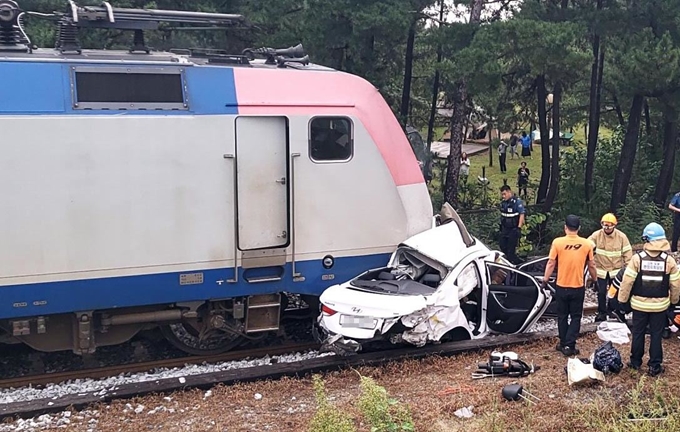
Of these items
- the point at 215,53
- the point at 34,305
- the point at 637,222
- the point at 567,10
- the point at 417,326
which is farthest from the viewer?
the point at 637,222

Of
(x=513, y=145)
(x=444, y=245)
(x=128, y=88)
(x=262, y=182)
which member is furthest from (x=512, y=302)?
(x=513, y=145)

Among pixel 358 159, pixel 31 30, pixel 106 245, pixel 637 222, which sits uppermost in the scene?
pixel 31 30

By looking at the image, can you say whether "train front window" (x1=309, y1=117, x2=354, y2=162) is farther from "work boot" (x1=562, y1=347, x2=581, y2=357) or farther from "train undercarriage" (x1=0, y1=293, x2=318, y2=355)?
"work boot" (x1=562, y1=347, x2=581, y2=357)

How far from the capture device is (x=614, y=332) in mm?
8570

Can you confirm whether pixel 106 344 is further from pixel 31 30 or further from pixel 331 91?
pixel 31 30

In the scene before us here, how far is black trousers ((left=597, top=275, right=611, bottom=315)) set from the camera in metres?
8.96

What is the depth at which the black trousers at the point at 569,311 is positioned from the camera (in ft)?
25.2

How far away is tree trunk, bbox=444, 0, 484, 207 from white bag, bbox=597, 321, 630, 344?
8182mm

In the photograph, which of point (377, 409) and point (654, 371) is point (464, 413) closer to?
point (377, 409)

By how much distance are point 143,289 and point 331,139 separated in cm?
268

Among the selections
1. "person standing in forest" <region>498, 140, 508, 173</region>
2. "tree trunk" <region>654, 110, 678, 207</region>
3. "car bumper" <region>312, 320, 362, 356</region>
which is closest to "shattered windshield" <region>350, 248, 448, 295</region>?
"car bumper" <region>312, 320, 362, 356</region>

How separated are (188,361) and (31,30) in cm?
818

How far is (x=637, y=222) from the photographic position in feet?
60.9

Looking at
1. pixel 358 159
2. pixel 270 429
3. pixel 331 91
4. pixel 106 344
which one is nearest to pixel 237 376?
pixel 270 429
